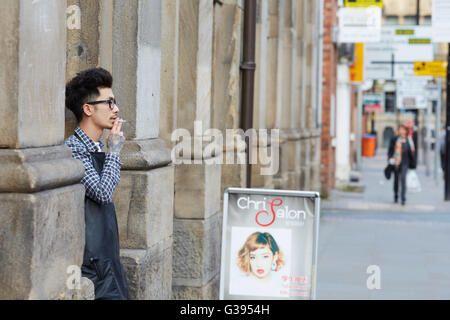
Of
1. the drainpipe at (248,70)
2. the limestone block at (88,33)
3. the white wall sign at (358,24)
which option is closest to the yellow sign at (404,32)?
the white wall sign at (358,24)

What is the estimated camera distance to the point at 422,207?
1998 cm

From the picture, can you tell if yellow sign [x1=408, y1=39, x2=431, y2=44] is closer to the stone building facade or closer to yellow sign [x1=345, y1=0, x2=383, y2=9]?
yellow sign [x1=345, y1=0, x2=383, y2=9]

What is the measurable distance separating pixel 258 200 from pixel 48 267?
81.8 inches

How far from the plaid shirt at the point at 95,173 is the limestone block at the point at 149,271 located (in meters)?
1.10

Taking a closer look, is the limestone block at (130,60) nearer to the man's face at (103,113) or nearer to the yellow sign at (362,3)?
the man's face at (103,113)

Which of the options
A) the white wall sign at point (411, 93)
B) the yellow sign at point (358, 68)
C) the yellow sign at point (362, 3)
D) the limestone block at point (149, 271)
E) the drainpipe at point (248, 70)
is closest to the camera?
the limestone block at point (149, 271)

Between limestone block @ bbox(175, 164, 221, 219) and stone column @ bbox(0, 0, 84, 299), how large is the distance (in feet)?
11.1

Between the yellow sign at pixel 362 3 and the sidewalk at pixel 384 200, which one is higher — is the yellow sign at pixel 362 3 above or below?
above

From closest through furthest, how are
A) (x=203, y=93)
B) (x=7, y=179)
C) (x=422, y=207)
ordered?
(x=7, y=179) → (x=203, y=93) → (x=422, y=207)
